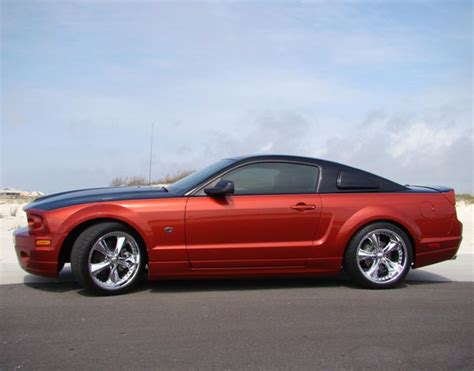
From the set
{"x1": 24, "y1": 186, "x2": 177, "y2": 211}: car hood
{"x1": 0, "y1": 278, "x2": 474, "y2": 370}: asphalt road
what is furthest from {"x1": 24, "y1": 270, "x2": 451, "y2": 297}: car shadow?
{"x1": 24, "y1": 186, "x2": 177, "y2": 211}: car hood

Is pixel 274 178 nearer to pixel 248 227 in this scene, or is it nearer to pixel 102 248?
pixel 248 227

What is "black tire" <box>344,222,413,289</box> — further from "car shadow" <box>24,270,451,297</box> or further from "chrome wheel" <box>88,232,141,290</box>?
"chrome wheel" <box>88,232,141,290</box>

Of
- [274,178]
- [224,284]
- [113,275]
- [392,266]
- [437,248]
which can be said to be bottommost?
[224,284]

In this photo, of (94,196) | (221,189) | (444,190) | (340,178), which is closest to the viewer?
(221,189)

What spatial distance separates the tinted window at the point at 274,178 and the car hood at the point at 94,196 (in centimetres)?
77

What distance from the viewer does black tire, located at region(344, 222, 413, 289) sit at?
6410mm

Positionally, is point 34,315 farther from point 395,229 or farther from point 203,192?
point 395,229

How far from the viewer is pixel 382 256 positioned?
256 inches

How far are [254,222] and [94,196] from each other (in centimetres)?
179

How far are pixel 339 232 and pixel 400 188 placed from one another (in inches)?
39.6

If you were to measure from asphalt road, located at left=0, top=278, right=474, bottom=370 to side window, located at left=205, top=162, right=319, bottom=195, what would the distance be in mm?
1154

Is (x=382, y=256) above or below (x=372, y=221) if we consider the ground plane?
below

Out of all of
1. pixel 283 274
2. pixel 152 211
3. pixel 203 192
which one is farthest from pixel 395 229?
pixel 152 211

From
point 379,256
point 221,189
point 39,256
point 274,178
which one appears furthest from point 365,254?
point 39,256
